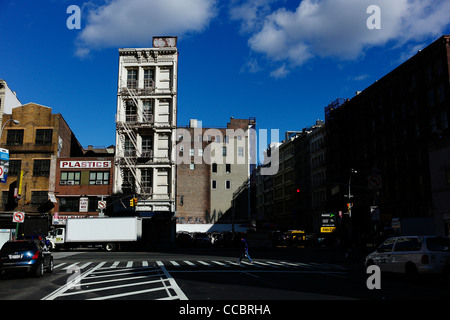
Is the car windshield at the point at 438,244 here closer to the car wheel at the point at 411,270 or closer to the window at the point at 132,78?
the car wheel at the point at 411,270

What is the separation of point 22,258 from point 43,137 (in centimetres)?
4225

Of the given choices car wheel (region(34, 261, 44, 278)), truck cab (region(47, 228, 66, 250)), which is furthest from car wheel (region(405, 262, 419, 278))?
truck cab (region(47, 228, 66, 250))

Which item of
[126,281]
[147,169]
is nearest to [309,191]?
[147,169]

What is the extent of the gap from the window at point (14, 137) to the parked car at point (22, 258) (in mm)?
42292

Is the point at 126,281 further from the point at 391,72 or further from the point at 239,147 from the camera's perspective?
the point at 239,147

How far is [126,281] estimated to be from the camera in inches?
613

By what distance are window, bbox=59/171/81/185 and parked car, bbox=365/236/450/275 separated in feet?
151

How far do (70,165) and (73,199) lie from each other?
15.3 feet

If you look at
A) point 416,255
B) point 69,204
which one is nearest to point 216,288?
point 416,255

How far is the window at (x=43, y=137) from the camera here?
56.1 m

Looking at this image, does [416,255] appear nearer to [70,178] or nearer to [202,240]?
[202,240]

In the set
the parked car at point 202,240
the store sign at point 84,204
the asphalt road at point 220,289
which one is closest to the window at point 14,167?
the store sign at point 84,204

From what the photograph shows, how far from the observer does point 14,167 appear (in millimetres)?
54938

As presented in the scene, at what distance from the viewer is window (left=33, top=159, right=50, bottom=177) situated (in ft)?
181
